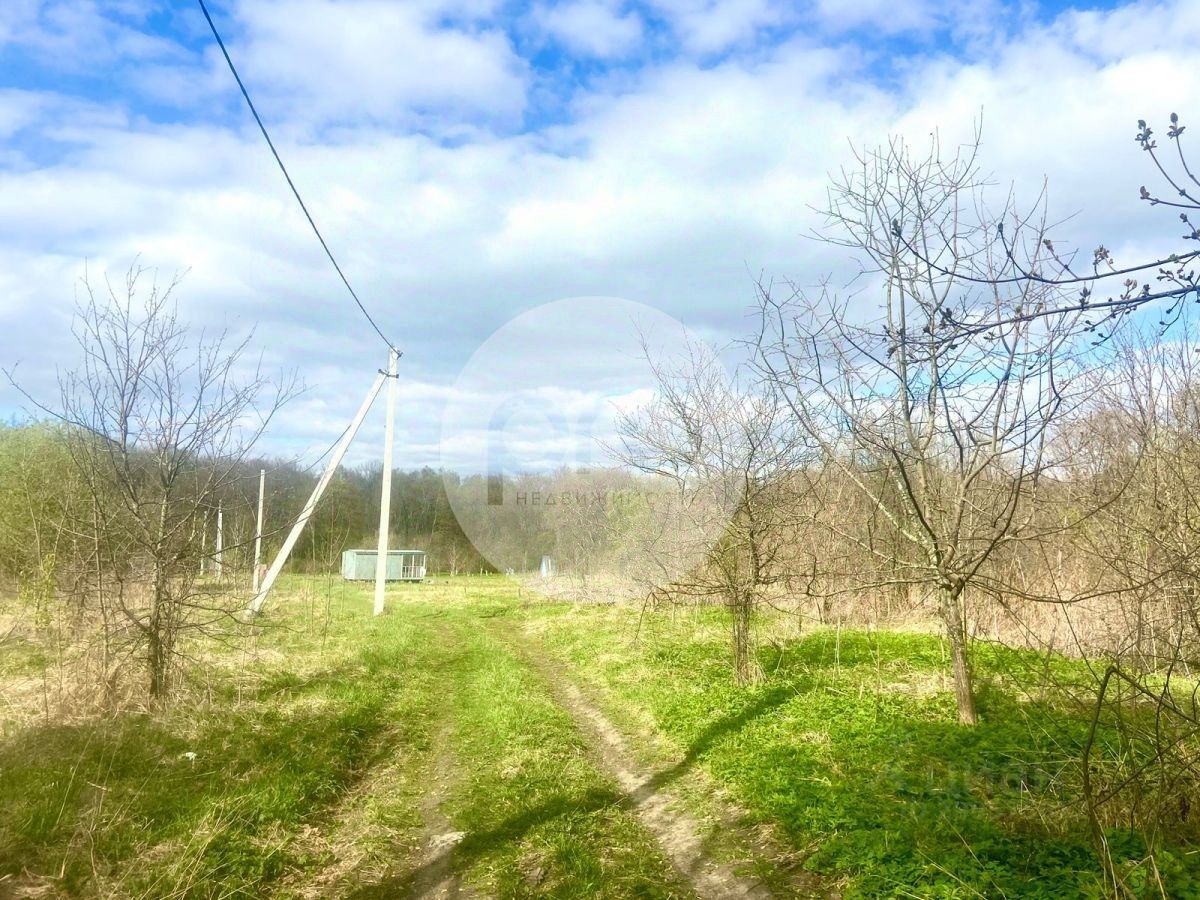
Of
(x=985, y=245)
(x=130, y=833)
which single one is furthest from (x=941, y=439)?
(x=130, y=833)

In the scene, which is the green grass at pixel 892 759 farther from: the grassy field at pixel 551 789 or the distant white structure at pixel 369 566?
the distant white structure at pixel 369 566

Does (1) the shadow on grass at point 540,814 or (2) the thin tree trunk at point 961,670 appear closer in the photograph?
(1) the shadow on grass at point 540,814

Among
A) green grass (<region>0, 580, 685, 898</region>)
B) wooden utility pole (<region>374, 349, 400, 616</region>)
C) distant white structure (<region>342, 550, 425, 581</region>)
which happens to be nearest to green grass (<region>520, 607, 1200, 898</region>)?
green grass (<region>0, 580, 685, 898</region>)

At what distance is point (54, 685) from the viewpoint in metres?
7.49

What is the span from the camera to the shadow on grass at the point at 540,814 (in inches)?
169

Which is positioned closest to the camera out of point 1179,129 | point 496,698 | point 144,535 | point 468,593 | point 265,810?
point 1179,129

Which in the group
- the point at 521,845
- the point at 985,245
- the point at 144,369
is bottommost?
the point at 521,845

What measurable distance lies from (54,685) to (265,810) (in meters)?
4.01

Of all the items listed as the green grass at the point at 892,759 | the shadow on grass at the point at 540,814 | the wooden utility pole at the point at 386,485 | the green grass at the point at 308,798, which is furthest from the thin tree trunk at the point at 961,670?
the wooden utility pole at the point at 386,485

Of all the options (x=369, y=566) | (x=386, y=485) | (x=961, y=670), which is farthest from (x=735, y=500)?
(x=369, y=566)

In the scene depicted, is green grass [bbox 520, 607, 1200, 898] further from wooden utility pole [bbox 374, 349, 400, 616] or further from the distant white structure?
the distant white structure

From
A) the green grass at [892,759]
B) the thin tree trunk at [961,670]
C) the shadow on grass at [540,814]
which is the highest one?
the thin tree trunk at [961,670]

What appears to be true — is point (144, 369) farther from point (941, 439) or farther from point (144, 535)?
point (941, 439)

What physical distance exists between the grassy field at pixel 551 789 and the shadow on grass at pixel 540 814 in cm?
2
